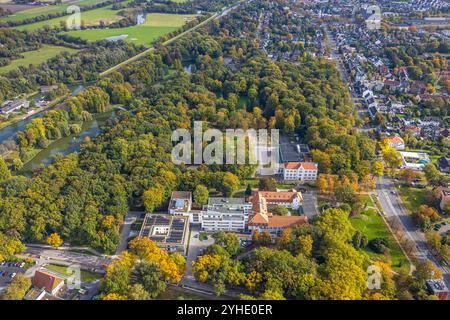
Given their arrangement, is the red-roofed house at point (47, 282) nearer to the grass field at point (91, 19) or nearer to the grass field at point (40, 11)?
the grass field at point (91, 19)

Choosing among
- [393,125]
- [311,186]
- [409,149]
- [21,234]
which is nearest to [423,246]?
[311,186]

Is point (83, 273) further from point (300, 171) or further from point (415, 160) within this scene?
point (415, 160)

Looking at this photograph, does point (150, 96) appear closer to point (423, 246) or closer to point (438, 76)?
point (423, 246)

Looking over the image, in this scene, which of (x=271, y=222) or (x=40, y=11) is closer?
(x=271, y=222)

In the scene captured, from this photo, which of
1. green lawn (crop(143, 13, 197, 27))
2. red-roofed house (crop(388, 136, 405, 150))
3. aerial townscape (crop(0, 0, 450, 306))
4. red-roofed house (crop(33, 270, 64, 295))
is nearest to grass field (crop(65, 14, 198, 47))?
green lawn (crop(143, 13, 197, 27))

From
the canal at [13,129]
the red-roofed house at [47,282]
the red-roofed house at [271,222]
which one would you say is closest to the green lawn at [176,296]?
the red-roofed house at [47,282]

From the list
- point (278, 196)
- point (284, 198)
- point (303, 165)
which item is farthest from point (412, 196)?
point (278, 196)
